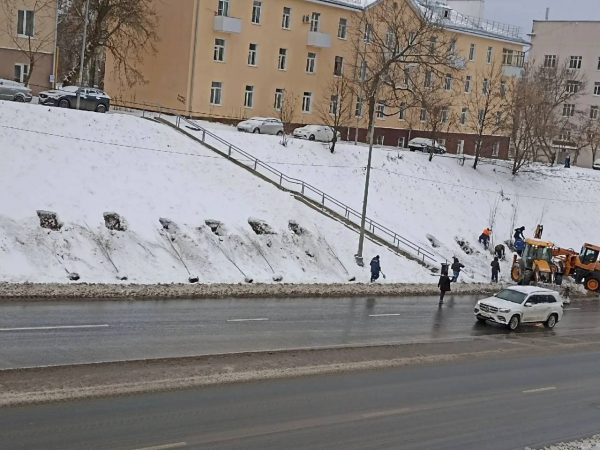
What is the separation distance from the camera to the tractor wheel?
42328 mm

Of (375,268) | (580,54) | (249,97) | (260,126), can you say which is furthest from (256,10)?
(580,54)

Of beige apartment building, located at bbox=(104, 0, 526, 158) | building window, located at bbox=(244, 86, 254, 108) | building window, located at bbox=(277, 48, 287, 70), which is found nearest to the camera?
beige apartment building, located at bbox=(104, 0, 526, 158)

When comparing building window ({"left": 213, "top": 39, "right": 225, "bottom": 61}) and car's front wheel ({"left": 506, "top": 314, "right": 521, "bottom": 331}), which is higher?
building window ({"left": 213, "top": 39, "right": 225, "bottom": 61})

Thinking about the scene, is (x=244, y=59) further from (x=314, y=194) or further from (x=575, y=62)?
(x=575, y=62)

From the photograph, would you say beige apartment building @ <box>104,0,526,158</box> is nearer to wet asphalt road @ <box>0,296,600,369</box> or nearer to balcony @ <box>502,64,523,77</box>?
balcony @ <box>502,64,523,77</box>

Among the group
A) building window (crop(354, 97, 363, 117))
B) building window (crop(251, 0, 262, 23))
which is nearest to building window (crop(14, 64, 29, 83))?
building window (crop(251, 0, 262, 23))

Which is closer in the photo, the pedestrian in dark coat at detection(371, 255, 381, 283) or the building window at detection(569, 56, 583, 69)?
the pedestrian in dark coat at detection(371, 255, 381, 283)

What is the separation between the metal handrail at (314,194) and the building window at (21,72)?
12237 mm

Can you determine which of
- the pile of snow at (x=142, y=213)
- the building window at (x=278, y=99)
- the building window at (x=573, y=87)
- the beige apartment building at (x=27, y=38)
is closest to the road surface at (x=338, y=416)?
the pile of snow at (x=142, y=213)

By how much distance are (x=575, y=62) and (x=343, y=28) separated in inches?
1654

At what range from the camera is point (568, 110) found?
89.9 meters

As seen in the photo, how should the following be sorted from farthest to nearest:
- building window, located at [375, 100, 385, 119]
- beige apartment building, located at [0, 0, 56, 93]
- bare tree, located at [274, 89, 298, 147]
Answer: building window, located at [375, 100, 385, 119] → bare tree, located at [274, 89, 298, 147] → beige apartment building, located at [0, 0, 56, 93]

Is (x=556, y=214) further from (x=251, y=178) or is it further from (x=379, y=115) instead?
(x=251, y=178)

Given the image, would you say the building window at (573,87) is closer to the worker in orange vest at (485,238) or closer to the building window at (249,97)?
the building window at (249,97)
